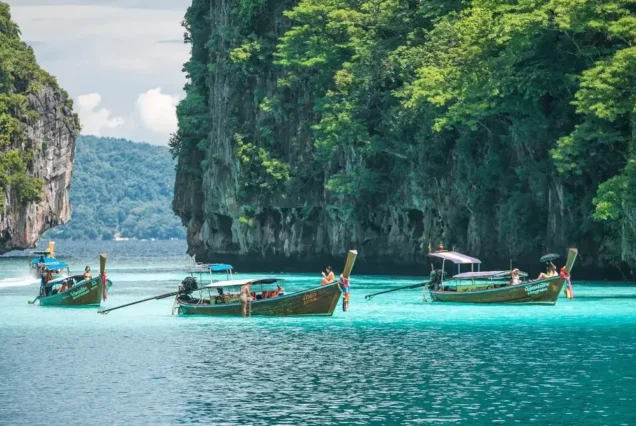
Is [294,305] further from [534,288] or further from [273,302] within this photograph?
[534,288]

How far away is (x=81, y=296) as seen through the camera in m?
59.2

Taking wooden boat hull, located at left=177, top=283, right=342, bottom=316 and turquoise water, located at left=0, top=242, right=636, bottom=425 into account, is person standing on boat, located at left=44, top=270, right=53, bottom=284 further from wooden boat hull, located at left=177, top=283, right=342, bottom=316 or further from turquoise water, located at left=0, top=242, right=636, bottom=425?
wooden boat hull, located at left=177, top=283, right=342, bottom=316

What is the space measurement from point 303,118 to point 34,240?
110ft

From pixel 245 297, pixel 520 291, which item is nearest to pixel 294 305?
pixel 245 297

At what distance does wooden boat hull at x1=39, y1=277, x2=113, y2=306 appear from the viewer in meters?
58.7

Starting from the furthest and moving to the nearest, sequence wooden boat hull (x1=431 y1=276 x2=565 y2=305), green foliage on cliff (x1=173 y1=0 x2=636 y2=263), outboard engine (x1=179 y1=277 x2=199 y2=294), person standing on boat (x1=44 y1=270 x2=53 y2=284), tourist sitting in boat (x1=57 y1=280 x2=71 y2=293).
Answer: person standing on boat (x1=44 y1=270 x2=53 y2=284) → tourist sitting in boat (x1=57 y1=280 x2=71 y2=293) → green foliage on cliff (x1=173 y1=0 x2=636 y2=263) → wooden boat hull (x1=431 y1=276 x2=565 y2=305) → outboard engine (x1=179 y1=277 x2=199 y2=294)

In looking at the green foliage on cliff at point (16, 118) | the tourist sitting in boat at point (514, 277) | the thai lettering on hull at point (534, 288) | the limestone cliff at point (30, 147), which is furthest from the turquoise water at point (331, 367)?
the limestone cliff at point (30, 147)

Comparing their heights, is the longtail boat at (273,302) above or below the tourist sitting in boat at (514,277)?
below

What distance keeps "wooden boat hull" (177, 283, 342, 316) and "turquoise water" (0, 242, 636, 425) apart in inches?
24.3

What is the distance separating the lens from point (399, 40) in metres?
79.5

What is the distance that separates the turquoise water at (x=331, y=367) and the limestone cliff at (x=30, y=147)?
174 ft

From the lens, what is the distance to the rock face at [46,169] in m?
108

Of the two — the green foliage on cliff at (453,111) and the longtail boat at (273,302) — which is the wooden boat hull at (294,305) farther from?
the green foliage on cliff at (453,111)

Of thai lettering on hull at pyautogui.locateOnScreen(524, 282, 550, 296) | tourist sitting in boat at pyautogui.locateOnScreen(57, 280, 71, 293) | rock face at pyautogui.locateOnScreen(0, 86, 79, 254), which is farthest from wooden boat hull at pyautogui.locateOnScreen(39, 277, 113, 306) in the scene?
rock face at pyautogui.locateOnScreen(0, 86, 79, 254)
